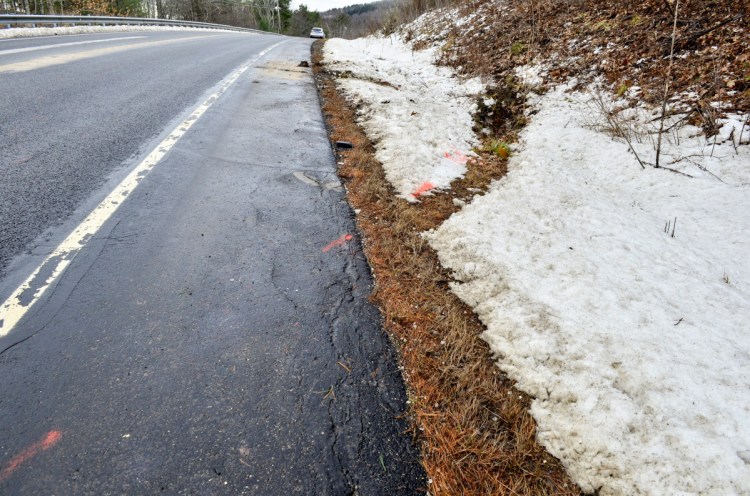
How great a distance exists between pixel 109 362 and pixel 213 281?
31.9 inches

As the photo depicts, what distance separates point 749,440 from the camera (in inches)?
68.9

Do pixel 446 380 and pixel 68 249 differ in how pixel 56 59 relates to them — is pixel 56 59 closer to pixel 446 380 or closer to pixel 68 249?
pixel 68 249

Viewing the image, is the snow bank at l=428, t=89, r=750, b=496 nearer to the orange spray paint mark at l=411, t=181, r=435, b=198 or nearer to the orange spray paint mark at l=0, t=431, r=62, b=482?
the orange spray paint mark at l=411, t=181, r=435, b=198

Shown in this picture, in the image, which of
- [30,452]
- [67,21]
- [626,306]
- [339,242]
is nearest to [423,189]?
[339,242]

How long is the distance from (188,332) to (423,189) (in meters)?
2.93

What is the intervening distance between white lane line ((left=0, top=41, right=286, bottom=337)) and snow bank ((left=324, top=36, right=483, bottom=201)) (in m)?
2.72

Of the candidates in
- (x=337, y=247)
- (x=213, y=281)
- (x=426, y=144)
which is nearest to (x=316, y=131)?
(x=426, y=144)

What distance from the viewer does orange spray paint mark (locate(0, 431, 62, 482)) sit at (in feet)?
5.11

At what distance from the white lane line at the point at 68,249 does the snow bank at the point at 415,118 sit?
2.72 m

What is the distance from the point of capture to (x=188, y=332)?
7.52 feet

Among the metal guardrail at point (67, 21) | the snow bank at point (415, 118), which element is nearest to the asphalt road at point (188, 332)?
the snow bank at point (415, 118)

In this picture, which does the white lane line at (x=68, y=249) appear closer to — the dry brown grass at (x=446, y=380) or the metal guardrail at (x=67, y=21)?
the dry brown grass at (x=446, y=380)

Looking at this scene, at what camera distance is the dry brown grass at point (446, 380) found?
5.76ft

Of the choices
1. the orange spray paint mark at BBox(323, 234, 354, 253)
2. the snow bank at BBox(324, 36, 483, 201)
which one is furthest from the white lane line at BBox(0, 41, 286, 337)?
the snow bank at BBox(324, 36, 483, 201)
